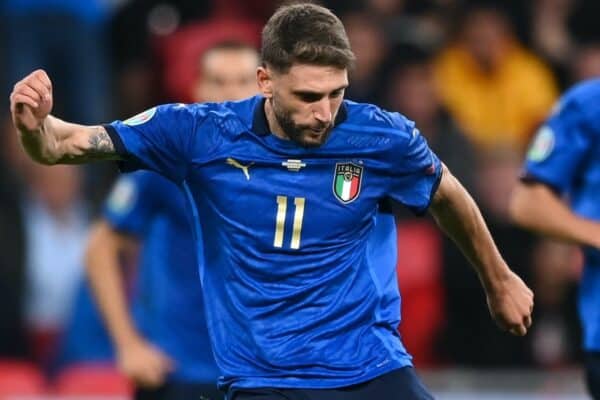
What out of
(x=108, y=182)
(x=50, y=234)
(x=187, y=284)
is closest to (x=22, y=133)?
(x=187, y=284)

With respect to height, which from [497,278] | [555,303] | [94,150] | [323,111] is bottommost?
[555,303]

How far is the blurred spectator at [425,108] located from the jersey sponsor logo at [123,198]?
328 centimetres

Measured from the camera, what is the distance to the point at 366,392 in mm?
4938

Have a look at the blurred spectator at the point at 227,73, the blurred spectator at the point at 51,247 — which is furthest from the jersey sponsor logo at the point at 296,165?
the blurred spectator at the point at 51,247

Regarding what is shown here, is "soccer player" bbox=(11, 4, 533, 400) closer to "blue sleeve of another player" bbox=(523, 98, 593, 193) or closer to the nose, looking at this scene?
the nose

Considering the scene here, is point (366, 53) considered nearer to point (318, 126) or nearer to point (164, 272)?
point (164, 272)

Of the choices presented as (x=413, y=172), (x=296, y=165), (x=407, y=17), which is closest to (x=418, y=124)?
(x=407, y=17)

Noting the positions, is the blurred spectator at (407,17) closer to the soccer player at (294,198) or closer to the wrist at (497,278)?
the wrist at (497,278)

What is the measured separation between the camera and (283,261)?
4.97 m

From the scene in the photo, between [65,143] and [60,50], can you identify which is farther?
[60,50]

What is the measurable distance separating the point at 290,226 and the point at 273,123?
12.7 inches

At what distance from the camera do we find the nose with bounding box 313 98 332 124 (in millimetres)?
4848

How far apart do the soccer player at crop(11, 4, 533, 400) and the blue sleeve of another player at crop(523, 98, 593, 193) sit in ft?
3.98

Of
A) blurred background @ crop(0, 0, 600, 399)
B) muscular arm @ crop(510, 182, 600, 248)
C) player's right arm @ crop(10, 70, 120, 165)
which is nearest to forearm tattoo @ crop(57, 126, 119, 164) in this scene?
player's right arm @ crop(10, 70, 120, 165)
